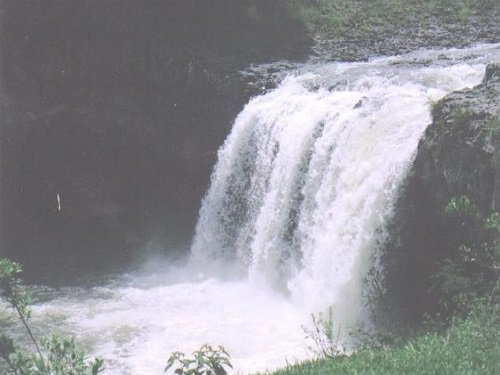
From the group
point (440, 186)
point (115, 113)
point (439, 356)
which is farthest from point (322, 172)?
point (115, 113)

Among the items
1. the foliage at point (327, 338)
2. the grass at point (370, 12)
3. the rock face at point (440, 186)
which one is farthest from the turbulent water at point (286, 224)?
the grass at point (370, 12)

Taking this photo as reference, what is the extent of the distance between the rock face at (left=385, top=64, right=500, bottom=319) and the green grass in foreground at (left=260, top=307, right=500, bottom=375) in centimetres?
134

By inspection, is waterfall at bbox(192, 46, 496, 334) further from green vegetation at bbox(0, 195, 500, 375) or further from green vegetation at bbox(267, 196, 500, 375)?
green vegetation at bbox(0, 195, 500, 375)

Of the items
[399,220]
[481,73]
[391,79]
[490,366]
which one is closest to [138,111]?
[391,79]

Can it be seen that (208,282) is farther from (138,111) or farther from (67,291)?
(138,111)

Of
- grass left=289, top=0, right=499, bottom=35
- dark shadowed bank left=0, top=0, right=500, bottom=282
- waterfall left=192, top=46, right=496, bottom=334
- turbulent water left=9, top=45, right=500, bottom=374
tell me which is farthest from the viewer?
grass left=289, top=0, right=499, bottom=35

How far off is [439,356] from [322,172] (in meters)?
5.55

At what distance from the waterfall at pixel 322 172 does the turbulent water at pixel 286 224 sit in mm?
23

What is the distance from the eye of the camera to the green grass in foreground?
5195 mm

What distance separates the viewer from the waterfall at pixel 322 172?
9039mm

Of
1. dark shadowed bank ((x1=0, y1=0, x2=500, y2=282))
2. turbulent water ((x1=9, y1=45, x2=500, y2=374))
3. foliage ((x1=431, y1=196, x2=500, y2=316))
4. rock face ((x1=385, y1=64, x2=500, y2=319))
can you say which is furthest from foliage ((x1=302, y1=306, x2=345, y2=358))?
dark shadowed bank ((x1=0, y1=0, x2=500, y2=282))

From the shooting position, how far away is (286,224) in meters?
11.5

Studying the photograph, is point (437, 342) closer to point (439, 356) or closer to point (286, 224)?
point (439, 356)

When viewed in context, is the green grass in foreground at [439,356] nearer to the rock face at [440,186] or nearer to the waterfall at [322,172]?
the rock face at [440,186]
